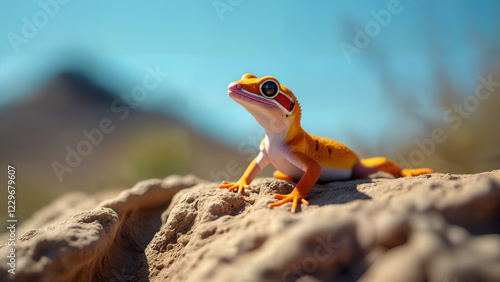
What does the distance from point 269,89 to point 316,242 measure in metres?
2.26

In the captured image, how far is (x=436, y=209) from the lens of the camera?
215cm

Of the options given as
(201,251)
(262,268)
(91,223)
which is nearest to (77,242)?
(91,223)

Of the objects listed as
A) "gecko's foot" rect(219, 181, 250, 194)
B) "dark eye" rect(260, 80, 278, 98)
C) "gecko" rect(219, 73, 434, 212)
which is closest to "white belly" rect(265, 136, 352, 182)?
"gecko" rect(219, 73, 434, 212)

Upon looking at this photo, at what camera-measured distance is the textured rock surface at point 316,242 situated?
1.80 metres

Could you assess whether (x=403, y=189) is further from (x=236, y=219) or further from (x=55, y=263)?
(x=55, y=263)

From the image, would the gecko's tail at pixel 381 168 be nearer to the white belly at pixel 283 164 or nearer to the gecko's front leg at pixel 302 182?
the white belly at pixel 283 164

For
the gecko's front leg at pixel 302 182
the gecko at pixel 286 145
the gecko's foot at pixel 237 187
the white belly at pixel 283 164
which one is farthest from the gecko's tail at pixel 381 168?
the gecko's foot at pixel 237 187

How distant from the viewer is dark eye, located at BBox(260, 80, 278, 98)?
154 inches

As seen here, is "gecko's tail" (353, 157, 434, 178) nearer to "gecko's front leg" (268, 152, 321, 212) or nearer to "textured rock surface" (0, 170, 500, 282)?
"gecko's front leg" (268, 152, 321, 212)

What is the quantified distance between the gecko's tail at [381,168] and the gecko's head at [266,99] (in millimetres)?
1730

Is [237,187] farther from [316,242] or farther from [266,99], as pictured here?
[316,242]

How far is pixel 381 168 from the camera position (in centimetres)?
527

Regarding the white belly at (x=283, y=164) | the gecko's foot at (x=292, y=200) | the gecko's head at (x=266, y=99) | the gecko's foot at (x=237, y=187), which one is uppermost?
the gecko's head at (x=266, y=99)

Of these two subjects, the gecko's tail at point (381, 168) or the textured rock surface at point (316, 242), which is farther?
the gecko's tail at point (381, 168)
